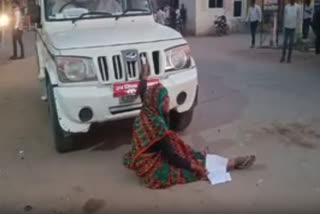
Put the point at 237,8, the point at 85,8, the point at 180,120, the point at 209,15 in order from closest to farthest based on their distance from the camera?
1. the point at 180,120
2. the point at 85,8
3. the point at 209,15
4. the point at 237,8

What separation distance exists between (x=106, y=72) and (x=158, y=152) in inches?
39.7

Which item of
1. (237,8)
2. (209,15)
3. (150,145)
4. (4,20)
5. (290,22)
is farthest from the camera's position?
(237,8)

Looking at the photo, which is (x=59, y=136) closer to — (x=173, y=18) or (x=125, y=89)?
(x=125, y=89)

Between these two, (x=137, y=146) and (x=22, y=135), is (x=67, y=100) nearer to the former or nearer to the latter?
(x=137, y=146)

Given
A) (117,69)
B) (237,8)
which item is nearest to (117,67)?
(117,69)

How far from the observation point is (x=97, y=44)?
4.45 meters

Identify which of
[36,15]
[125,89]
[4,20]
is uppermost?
[36,15]

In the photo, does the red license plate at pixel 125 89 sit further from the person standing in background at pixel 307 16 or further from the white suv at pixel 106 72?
the person standing in background at pixel 307 16

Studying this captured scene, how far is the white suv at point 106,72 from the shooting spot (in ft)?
14.3

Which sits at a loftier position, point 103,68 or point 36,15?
point 36,15

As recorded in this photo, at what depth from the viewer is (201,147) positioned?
4953 mm

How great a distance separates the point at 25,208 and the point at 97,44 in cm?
177

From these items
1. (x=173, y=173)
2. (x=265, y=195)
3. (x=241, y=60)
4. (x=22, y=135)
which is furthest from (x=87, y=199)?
(x=241, y=60)

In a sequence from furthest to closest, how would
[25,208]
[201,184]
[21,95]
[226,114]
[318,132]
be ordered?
1. [21,95]
2. [226,114]
3. [318,132]
4. [201,184]
5. [25,208]
